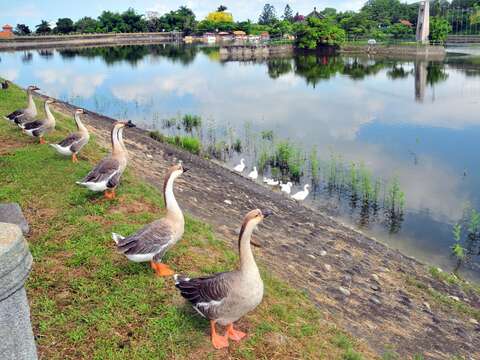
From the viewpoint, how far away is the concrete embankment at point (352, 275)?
8109mm

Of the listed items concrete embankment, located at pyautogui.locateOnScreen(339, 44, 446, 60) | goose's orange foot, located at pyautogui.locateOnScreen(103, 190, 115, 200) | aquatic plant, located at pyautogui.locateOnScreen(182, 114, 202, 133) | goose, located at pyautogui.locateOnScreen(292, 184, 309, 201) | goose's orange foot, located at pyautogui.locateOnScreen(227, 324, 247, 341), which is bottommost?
goose, located at pyautogui.locateOnScreen(292, 184, 309, 201)

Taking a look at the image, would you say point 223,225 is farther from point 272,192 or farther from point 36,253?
point 272,192

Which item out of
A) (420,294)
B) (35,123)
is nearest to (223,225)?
(420,294)

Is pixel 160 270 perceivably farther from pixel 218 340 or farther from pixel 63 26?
pixel 63 26

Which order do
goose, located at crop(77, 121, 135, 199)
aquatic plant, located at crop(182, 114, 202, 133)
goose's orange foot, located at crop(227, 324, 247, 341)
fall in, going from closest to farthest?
goose's orange foot, located at crop(227, 324, 247, 341), goose, located at crop(77, 121, 135, 199), aquatic plant, located at crop(182, 114, 202, 133)

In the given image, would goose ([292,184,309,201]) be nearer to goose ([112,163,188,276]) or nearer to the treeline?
goose ([112,163,188,276])

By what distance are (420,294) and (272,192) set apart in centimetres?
857

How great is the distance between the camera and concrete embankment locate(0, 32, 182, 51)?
11025 centimetres

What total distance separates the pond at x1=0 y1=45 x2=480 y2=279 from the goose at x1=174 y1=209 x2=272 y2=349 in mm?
9773

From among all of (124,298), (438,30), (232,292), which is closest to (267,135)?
(124,298)

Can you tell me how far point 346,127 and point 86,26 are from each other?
132 m

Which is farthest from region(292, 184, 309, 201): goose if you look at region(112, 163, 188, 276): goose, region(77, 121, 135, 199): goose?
region(112, 163, 188, 276): goose

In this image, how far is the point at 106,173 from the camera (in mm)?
9227

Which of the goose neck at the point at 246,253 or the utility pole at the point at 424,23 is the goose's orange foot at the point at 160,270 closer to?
the goose neck at the point at 246,253
